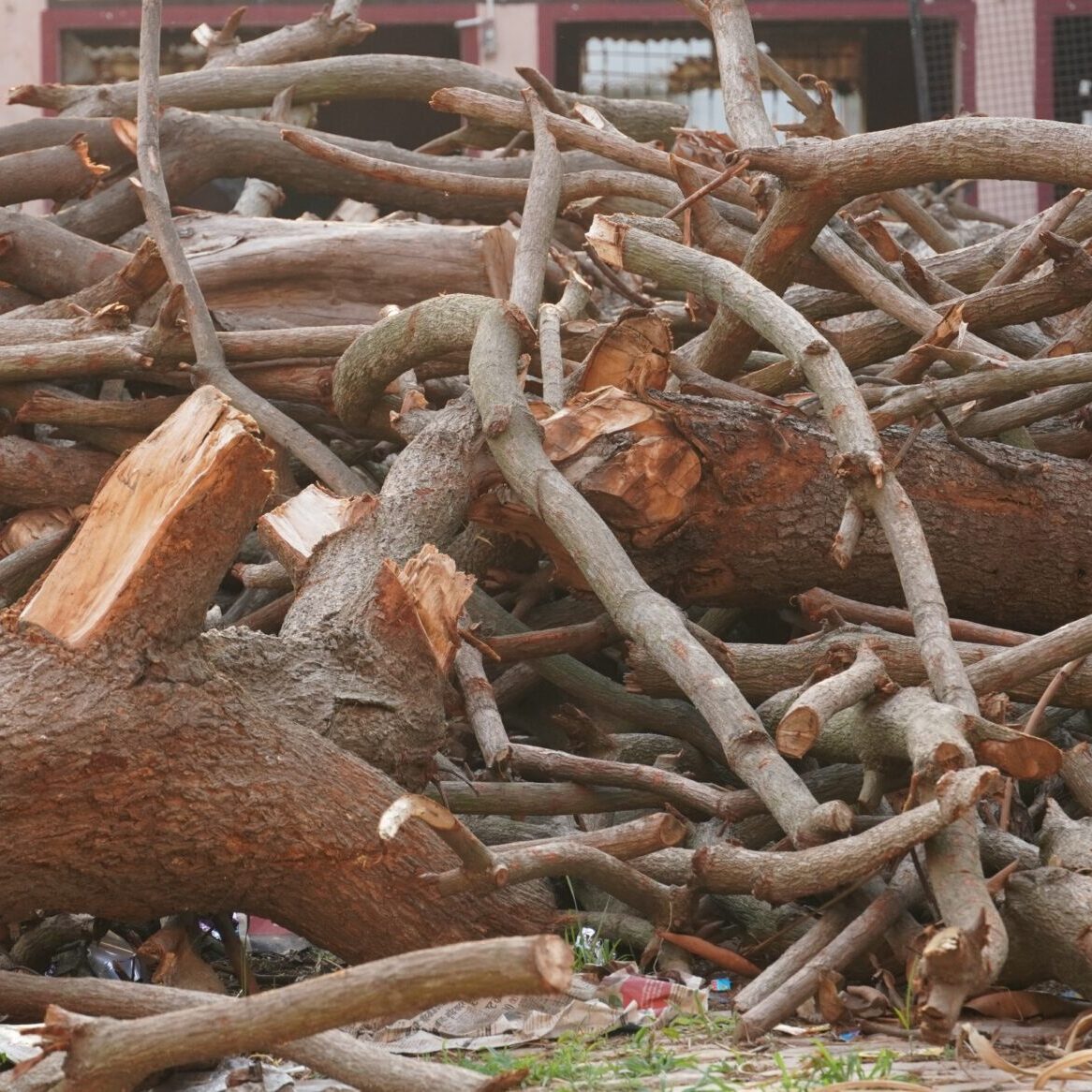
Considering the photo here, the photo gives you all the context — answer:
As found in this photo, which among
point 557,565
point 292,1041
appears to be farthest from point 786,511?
point 292,1041

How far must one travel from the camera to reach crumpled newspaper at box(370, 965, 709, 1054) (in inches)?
95.7

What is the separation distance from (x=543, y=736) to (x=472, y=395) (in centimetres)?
80

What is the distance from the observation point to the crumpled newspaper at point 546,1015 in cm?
243

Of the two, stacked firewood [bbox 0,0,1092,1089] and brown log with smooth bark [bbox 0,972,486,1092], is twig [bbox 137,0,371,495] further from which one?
brown log with smooth bark [bbox 0,972,486,1092]

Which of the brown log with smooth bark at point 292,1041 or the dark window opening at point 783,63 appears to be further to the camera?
the dark window opening at point 783,63

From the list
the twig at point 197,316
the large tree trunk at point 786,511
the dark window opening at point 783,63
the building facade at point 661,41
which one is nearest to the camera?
the large tree trunk at point 786,511

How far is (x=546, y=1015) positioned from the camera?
2496 millimetres

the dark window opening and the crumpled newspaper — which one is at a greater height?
the dark window opening

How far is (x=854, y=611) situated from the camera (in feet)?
11.2

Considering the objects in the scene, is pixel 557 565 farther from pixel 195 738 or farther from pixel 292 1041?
pixel 292 1041

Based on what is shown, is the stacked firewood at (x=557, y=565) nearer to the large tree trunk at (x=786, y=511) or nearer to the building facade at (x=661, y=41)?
the large tree trunk at (x=786, y=511)

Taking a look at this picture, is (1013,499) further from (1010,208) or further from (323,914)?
(1010,208)

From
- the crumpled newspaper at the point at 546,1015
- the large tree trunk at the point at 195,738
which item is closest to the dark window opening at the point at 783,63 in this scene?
the large tree trunk at the point at 195,738

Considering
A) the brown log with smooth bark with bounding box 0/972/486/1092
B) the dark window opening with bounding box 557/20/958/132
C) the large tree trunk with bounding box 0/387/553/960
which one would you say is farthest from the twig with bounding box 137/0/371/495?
the dark window opening with bounding box 557/20/958/132
